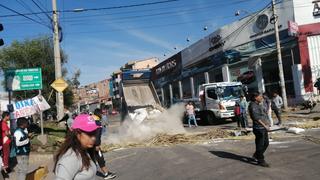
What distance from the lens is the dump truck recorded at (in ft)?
85.5

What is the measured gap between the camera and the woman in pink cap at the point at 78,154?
4035mm

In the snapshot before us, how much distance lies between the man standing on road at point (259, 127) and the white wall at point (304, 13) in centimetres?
2162

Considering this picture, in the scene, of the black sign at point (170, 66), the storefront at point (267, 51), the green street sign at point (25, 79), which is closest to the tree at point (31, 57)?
the black sign at point (170, 66)

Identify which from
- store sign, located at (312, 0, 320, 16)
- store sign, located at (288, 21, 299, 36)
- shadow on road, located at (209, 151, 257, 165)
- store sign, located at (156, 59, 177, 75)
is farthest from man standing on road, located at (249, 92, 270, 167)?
store sign, located at (156, 59, 177, 75)

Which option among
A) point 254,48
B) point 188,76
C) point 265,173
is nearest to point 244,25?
point 254,48

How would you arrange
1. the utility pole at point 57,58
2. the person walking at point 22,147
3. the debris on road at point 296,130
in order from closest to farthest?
the person walking at point 22,147, the debris on road at point 296,130, the utility pole at point 57,58

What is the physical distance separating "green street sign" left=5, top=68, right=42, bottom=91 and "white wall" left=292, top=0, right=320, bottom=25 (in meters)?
18.3

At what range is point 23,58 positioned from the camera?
156 ft

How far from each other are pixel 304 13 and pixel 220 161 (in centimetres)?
2216

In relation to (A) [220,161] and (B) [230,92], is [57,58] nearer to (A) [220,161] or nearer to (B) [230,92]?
(B) [230,92]

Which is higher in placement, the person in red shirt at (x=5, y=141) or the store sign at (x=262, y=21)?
the store sign at (x=262, y=21)

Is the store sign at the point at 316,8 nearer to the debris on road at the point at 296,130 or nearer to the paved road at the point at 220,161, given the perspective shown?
the debris on road at the point at 296,130

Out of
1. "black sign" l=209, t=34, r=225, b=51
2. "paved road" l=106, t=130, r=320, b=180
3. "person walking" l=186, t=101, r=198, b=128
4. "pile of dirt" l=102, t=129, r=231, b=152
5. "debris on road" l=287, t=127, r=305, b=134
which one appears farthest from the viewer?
"black sign" l=209, t=34, r=225, b=51

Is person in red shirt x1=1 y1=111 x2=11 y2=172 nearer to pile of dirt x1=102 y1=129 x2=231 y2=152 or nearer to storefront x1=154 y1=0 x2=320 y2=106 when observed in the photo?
pile of dirt x1=102 y1=129 x2=231 y2=152
